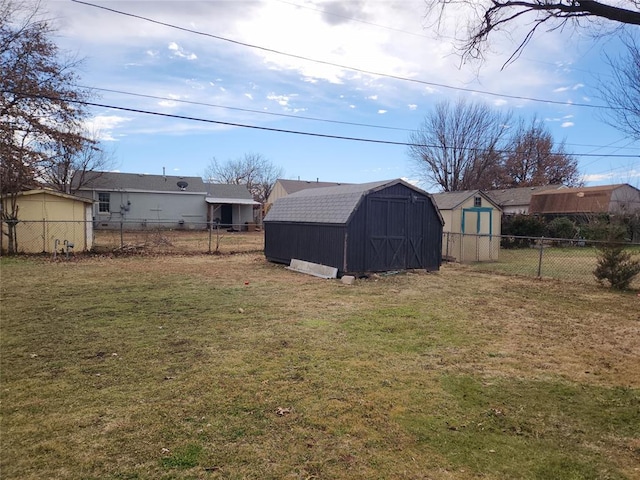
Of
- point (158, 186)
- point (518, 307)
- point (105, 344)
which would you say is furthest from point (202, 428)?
point (158, 186)

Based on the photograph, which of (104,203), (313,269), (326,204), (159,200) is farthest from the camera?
(159,200)

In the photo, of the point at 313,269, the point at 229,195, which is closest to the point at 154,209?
the point at 229,195

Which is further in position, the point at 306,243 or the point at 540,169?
the point at 540,169

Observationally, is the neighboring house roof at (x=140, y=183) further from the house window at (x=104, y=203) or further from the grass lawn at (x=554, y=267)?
the grass lawn at (x=554, y=267)

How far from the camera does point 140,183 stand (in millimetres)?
36062

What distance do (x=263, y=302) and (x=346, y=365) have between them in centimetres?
394

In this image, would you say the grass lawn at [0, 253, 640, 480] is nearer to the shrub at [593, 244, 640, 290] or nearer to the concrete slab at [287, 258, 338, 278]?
the shrub at [593, 244, 640, 290]

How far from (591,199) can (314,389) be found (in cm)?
3277

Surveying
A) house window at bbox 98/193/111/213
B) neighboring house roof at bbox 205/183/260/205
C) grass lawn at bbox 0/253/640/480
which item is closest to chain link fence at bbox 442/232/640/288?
grass lawn at bbox 0/253/640/480

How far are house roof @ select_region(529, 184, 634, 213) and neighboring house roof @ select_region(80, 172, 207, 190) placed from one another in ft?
97.4

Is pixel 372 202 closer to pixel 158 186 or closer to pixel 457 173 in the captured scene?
pixel 457 173

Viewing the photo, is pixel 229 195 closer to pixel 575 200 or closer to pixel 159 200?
pixel 159 200

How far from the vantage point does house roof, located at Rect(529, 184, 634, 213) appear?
28.8m

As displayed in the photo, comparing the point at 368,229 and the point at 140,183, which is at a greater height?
the point at 140,183
